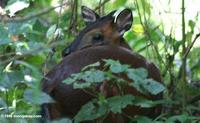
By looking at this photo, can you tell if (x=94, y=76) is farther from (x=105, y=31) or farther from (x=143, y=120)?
(x=105, y=31)

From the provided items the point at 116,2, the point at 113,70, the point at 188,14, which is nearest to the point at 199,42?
the point at 188,14

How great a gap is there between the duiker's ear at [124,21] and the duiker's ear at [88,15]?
11.8 inches

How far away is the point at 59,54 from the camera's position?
532cm

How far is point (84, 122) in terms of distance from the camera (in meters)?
3.80

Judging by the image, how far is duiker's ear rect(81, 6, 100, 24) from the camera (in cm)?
544

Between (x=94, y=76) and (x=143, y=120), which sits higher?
(x=94, y=76)

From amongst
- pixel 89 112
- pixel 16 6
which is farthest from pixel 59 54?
pixel 89 112

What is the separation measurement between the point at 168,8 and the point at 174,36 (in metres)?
0.31

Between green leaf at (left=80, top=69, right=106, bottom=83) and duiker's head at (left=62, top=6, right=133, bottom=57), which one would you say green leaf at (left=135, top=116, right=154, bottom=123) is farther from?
duiker's head at (left=62, top=6, right=133, bottom=57)

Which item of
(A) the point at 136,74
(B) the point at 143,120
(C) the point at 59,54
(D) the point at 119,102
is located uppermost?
(C) the point at 59,54

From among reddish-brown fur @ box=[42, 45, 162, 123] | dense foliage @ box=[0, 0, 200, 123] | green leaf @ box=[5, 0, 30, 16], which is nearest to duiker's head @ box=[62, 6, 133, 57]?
dense foliage @ box=[0, 0, 200, 123]

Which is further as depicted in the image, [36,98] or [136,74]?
[136,74]

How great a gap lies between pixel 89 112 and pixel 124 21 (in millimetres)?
1884

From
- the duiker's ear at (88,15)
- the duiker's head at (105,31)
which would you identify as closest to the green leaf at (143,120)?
the duiker's head at (105,31)
